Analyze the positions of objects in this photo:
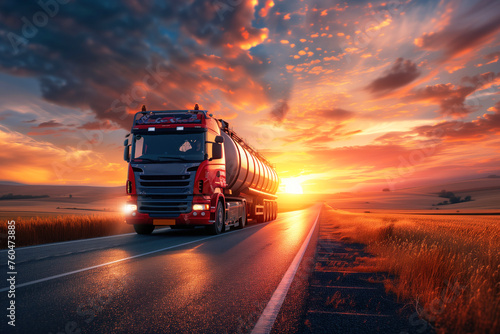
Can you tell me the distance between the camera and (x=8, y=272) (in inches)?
242

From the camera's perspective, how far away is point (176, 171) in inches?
474

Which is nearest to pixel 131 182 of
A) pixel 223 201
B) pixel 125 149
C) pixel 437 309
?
pixel 125 149

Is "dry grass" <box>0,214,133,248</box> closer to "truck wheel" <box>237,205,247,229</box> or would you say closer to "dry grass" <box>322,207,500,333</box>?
"truck wheel" <box>237,205,247,229</box>

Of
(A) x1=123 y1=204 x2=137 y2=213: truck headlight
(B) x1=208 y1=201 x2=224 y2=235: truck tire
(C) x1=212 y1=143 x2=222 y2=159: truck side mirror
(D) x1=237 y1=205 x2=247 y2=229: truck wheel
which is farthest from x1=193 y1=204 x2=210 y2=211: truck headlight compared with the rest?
(D) x1=237 y1=205 x2=247 y2=229: truck wheel

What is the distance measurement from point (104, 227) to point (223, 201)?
5063 millimetres

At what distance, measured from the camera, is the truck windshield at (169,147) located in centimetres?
1241

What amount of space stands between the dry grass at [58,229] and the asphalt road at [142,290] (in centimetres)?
264

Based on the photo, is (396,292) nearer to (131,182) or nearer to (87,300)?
(87,300)

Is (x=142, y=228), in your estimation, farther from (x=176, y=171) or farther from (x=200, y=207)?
(x=176, y=171)

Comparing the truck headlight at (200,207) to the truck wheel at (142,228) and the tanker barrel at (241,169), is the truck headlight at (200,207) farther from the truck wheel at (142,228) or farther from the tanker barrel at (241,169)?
the truck wheel at (142,228)

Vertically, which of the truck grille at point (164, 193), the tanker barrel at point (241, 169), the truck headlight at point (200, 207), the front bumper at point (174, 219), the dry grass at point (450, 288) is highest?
the tanker barrel at point (241, 169)

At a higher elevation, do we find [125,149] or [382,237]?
[125,149]

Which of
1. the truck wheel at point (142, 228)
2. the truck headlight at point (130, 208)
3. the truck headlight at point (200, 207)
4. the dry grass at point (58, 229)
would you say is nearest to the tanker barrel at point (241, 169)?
the truck headlight at point (200, 207)

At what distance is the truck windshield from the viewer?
12.4 m
